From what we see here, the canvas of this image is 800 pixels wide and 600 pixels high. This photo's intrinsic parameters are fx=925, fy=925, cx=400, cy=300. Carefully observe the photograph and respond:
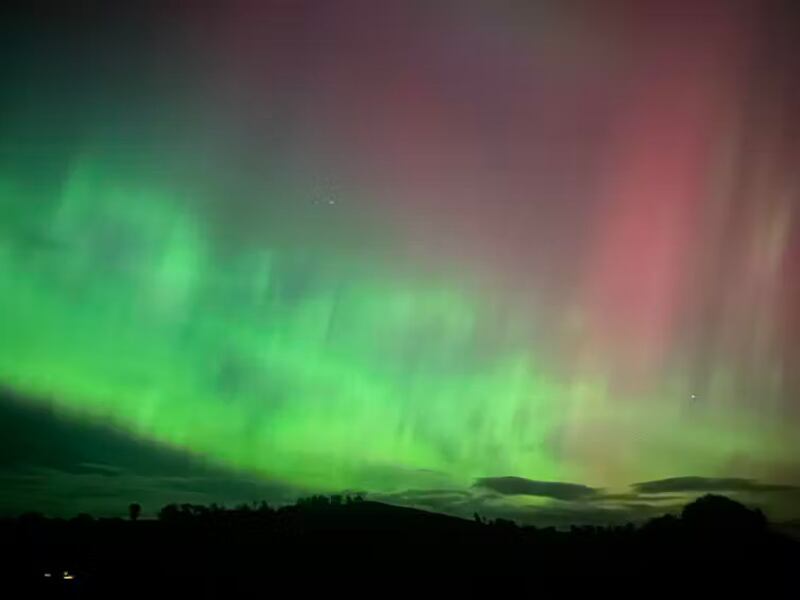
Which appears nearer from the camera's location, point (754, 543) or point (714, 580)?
point (714, 580)

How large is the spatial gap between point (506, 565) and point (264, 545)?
1393 cm

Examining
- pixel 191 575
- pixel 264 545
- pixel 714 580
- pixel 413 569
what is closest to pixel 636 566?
pixel 714 580

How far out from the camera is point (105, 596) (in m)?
38.9

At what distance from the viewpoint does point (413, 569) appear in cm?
5131

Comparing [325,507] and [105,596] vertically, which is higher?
[325,507]

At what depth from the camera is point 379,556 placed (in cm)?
5331

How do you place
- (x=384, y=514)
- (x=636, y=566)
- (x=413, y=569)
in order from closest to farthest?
(x=413, y=569)
(x=636, y=566)
(x=384, y=514)

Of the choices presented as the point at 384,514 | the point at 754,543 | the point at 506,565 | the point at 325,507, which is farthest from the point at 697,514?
the point at 325,507

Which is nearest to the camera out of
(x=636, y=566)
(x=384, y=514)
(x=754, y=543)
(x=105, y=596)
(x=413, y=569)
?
(x=105, y=596)

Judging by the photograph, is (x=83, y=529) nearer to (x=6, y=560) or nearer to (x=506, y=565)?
(x=6, y=560)

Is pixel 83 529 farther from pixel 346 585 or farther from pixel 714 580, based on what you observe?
pixel 714 580

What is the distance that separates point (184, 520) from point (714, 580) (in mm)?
30492

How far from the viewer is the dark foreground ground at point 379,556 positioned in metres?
42.4

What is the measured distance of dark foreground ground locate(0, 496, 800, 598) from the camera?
139 feet
